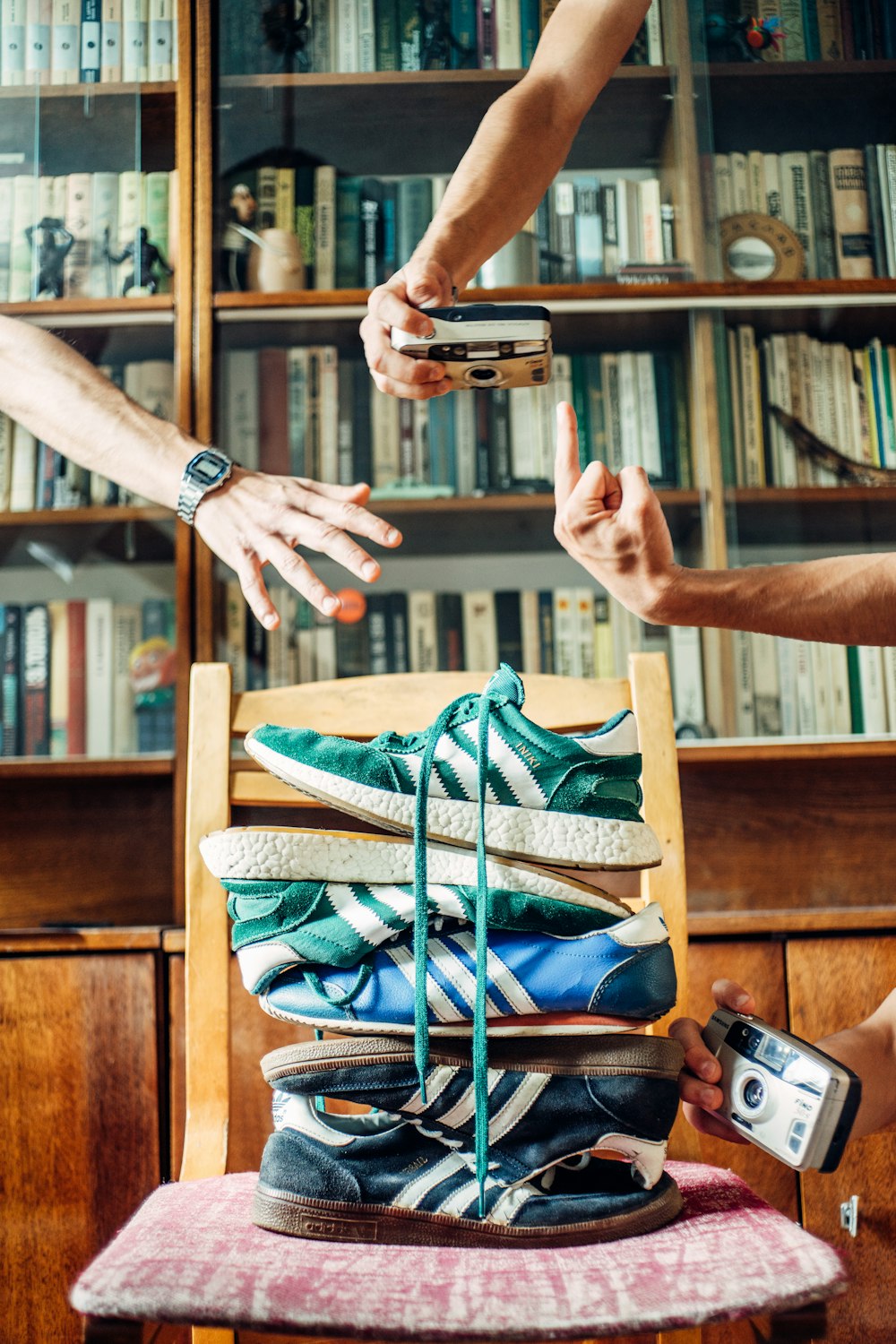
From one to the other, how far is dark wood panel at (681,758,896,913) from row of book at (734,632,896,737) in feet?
0.21

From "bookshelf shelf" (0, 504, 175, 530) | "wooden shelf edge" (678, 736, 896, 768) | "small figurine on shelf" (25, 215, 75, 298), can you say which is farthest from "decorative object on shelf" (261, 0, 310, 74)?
"wooden shelf edge" (678, 736, 896, 768)

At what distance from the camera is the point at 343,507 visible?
2.95ft

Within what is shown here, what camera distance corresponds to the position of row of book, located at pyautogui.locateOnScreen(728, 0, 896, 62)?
1.42 m

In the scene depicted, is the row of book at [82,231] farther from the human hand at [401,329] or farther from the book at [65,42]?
the human hand at [401,329]

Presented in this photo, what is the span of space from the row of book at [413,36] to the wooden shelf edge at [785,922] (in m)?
1.13

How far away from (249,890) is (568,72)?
1.11 metres

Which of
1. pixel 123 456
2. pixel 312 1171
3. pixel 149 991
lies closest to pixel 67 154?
pixel 123 456

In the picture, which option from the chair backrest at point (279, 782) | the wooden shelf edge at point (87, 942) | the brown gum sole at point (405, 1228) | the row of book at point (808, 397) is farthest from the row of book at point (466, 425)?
the brown gum sole at point (405, 1228)

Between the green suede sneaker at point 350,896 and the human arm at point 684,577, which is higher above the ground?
the human arm at point 684,577

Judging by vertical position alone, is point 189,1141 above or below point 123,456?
below

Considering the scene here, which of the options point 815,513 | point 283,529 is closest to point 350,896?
point 283,529

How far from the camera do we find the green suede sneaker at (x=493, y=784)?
574 millimetres

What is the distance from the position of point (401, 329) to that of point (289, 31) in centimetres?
80

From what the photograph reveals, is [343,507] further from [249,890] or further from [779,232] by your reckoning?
[779,232]
